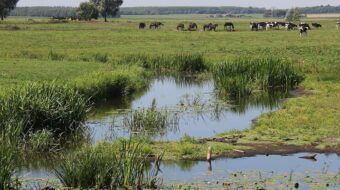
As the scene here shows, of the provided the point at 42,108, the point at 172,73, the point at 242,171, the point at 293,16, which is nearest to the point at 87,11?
the point at 293,16

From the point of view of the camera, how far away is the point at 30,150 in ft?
52.2

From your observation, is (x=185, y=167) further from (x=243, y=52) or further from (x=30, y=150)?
(x=243, y=52)

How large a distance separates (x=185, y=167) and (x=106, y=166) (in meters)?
3.06

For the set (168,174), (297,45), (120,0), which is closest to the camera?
(168,174)

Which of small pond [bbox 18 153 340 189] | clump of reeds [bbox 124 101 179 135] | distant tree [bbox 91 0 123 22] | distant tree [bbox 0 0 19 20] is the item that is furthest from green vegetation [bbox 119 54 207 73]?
distant tree [bbox 91 0 123 22]

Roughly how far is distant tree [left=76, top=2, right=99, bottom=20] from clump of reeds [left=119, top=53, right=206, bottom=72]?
3140 inches

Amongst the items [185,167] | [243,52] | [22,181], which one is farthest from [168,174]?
[243,52]

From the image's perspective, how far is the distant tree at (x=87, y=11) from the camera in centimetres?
11562

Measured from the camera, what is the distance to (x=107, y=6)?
12181 centimetres

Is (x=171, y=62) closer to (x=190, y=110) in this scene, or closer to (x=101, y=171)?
(x=190, y=110)

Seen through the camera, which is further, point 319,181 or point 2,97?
point 2,97

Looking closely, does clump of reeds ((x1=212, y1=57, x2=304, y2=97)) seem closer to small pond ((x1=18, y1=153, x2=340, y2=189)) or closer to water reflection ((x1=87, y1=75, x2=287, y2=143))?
water reflection ((x1=87, y1=75, x2=287, y2=143))

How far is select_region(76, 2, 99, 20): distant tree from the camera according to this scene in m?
116

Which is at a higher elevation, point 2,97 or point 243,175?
point 2,97
